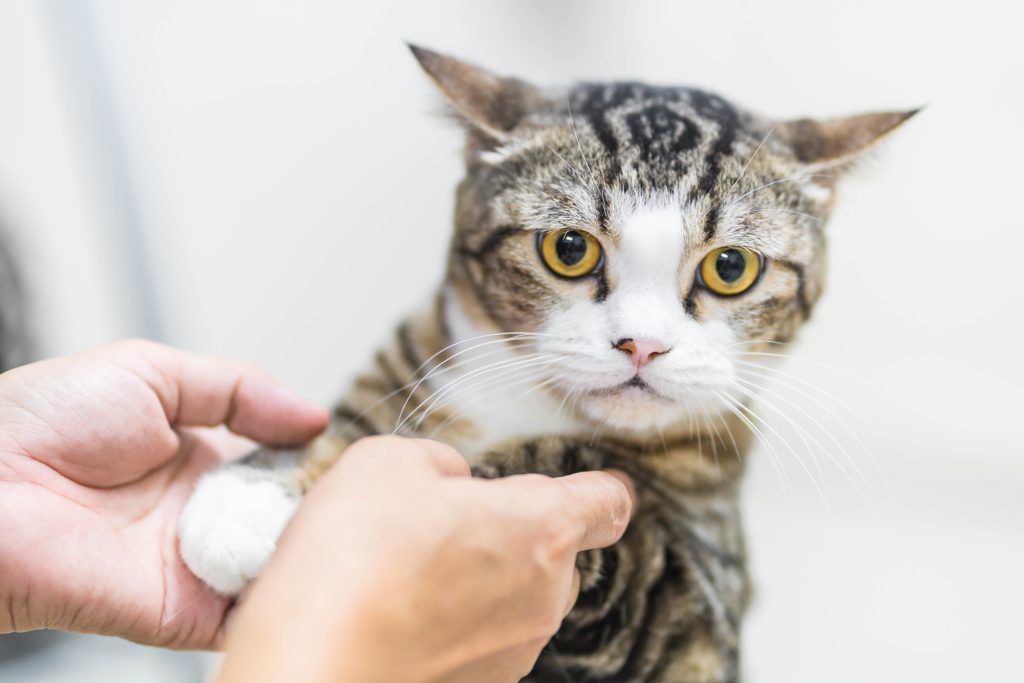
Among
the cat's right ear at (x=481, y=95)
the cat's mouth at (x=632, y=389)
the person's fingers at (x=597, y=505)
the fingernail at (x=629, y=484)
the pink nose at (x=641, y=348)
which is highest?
the cat's right ear at (x=481, y=95)

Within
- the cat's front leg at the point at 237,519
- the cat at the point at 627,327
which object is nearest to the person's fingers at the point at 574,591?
the cat at the point at 627,327

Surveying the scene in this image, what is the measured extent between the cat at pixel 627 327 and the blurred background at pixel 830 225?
2.5 inches

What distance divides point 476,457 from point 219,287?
74 cm

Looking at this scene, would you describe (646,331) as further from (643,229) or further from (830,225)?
(830,225)

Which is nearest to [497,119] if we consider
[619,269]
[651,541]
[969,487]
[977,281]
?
[619,269]

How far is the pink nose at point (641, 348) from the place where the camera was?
655 millimetres

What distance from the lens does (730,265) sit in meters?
0.70

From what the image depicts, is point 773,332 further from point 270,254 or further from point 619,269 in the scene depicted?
point 270,254

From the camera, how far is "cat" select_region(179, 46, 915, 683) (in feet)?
2.22

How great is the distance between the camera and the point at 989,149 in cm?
81

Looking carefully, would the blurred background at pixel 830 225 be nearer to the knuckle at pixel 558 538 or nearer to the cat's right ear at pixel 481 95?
the cat's right ear at pixel 481 95

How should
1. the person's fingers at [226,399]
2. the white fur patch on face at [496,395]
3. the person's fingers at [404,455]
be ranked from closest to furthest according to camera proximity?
the person's fingers at [404,455] → the white fur patch on face at [496,395] → the person's fingers at [226,399]

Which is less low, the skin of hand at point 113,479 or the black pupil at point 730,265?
the black pupil at point 730,265

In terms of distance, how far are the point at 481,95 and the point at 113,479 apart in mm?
595
